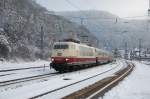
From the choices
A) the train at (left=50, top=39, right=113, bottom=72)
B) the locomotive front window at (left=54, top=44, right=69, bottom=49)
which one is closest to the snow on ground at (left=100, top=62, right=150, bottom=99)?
the train at (left=50, top=39, right=113, bottom=72)

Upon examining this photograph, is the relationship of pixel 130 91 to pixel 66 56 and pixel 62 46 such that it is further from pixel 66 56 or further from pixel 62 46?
pixel 62 46

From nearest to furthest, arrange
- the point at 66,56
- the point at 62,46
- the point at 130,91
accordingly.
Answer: the point at 130,91, the point at 66,56, the point at 62,46

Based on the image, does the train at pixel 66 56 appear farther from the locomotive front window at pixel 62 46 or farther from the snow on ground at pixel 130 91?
the snow on ground at pixel 130 91

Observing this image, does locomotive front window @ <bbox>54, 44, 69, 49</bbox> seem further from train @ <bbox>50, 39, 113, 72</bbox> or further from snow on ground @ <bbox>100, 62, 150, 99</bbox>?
snow on ground @ <bbox>100, 62, 150, 99</bbox>

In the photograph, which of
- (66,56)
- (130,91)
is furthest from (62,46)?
(130,91)

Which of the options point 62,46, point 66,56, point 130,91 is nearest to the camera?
point 130,91

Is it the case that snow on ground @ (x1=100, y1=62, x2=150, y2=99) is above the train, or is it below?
below

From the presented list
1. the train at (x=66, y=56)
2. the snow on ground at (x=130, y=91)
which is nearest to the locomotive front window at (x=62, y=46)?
the train at (x=66, y=56)

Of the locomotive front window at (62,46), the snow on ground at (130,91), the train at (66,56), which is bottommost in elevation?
the snow on ground at (130,91)

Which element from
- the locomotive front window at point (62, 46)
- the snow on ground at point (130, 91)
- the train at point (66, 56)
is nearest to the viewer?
the snow on ground at point (130, 91)

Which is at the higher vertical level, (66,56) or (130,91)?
(66,56)

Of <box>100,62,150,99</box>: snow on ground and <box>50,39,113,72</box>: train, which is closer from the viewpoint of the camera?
<box>100,62,150,99</box>: snow on ground

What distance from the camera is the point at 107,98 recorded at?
14008 mm

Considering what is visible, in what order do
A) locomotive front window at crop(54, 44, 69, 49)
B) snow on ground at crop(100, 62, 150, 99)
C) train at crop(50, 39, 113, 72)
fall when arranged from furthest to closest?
locomotive front window at crop(54, 44, 69, 49) < train at crop(50, 39, 113, 72) < snow on ground at crop(100, 62, 150, 99)
